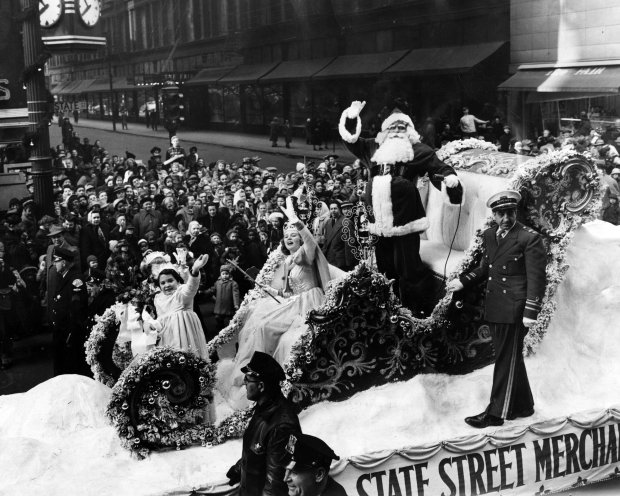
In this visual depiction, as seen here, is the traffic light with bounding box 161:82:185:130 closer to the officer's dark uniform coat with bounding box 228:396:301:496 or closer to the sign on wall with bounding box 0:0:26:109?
the sign on wall with bounding box 0:0:26:109

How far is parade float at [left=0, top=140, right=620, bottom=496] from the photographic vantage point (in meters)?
3.96

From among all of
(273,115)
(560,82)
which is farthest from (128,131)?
(560,82)

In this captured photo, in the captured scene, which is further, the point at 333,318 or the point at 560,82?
the point at 560,82

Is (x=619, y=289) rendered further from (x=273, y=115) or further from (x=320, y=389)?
(x=273, y=115)

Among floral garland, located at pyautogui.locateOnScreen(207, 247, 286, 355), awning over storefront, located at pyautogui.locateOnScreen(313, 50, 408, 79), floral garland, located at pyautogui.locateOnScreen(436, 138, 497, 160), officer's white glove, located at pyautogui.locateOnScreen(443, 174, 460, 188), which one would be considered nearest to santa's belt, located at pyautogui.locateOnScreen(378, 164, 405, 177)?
officer's white glove, located at pyautogui.locateOnScreen(443, 174, 460, 188)

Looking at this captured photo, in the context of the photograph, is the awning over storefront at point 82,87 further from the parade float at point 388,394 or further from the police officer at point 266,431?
the police officer at point 266,431

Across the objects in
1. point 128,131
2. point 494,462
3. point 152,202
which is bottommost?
point 494,462

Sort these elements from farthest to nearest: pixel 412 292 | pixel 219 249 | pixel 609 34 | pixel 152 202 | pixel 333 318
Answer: pixel 152 202, pixel 609 34, pixel 219 249, pixel 412 292, pixel 333 318

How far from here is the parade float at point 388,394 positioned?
396cm

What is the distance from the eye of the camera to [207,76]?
639 centimetres

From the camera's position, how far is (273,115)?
6602mm

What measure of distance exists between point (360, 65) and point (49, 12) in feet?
7.92

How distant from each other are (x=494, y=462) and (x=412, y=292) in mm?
1078


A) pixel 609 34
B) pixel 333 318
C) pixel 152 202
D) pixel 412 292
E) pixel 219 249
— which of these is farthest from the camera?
pixel 152 202
